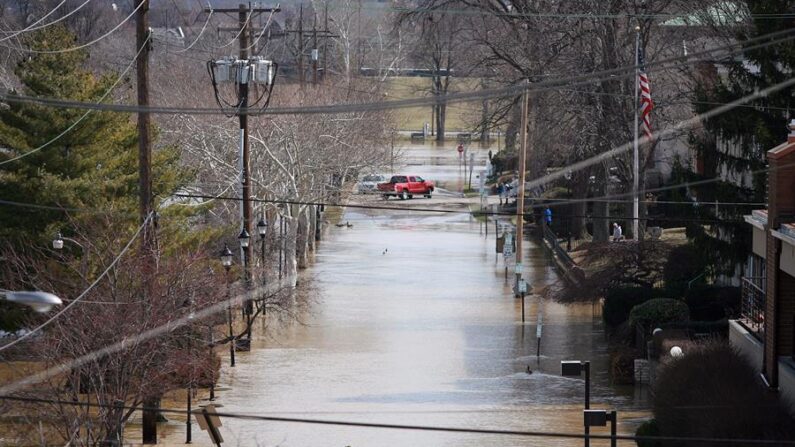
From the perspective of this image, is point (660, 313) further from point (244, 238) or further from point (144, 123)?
point (144, 123)

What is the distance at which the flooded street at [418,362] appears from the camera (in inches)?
1011

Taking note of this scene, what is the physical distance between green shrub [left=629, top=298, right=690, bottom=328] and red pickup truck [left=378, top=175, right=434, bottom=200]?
3896 cm

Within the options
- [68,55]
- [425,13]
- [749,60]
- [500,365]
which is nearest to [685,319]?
[500,365]

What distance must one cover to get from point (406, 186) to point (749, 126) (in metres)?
39.8

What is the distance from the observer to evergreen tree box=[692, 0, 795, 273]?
32.1 meters

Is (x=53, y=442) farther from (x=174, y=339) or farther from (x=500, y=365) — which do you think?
(x=500, y=365)

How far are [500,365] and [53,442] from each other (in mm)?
12758

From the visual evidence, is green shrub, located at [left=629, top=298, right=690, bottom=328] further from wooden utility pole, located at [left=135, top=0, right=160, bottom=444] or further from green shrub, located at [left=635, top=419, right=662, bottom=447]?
wooden utility pole, located at [left=135, top=0, right=160, bottom=444]

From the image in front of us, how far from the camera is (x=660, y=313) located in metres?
31.7

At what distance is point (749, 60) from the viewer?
33938 millimetres

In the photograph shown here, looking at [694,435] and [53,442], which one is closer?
[694,435]

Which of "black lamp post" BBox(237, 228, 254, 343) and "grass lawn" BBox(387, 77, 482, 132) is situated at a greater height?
"grass lawn" BBox(387, 77, 482, 132)

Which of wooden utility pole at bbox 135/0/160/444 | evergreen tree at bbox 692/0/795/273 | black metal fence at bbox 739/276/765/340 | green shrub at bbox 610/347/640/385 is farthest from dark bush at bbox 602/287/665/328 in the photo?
wooden utility pole at bbox 135/0/160/444

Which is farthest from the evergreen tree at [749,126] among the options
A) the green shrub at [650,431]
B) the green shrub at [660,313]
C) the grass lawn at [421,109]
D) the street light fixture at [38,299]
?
the grass lawn at [421,109]
